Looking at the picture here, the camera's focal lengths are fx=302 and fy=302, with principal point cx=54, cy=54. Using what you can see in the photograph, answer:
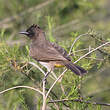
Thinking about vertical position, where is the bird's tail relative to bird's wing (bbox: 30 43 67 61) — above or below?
below

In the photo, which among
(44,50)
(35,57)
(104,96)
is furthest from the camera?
(104,96)

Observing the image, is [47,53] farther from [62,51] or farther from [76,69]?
[76,69]

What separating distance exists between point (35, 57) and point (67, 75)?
22.8 inches

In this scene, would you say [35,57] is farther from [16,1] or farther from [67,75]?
[16,1]

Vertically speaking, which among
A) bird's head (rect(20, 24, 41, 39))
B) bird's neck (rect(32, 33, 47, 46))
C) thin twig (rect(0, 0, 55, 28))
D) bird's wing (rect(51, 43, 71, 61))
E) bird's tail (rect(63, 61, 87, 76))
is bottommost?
bird's tail (rect(63, 61, 87, 76))

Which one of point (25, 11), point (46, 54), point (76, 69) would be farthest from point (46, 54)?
point (25, 11)

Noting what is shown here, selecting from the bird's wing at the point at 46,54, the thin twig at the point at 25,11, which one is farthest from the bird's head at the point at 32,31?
the thin twig at the point at 25,11

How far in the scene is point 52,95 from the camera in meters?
2.77

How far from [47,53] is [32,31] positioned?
1.33 ft

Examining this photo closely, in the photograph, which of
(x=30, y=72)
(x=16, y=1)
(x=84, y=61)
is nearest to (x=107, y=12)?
(x=16, y=1)

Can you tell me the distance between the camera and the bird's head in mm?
3855

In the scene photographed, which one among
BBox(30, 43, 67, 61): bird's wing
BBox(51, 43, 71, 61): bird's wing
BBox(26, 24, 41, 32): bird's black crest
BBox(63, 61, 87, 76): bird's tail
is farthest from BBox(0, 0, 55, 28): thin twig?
BBox(63, 61, 87, 76): bird's tail

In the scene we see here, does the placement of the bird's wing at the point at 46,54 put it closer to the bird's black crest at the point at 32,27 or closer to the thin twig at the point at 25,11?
the bird's black crest at the point at 32,27

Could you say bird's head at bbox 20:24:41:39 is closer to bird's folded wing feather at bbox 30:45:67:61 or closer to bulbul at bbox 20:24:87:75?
bulbul at bbox 20:24:87:75
